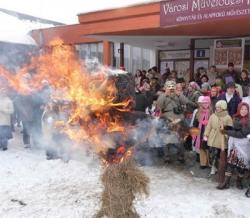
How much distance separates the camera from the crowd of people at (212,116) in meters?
6.55

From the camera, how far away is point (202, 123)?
24.8 ft

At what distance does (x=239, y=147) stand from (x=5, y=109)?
18.6 feet

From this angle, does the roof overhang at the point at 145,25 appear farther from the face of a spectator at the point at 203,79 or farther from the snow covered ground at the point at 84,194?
the snow covered ground at the point at 84,194

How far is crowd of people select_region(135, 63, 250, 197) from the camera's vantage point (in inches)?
258

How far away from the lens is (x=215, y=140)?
6.95m

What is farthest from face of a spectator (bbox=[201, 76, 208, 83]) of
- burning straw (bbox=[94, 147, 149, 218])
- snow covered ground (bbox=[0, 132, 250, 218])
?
burning straw (bbox=[94, 147, 149, 218])

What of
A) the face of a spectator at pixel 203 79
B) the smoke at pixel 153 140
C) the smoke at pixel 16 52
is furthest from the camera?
the smoke at pixel 16 52

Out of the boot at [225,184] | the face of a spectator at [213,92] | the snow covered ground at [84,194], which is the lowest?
the snow covered ground at [84,194]

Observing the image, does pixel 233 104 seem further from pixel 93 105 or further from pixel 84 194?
pixel 93 105

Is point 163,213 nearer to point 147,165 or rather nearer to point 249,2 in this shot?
point 147,165

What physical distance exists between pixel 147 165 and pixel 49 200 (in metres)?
2.58

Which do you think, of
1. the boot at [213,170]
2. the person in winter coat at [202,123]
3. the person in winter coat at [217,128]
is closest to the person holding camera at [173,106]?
the person in winter coat at [202,123]

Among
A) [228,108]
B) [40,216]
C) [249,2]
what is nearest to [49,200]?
[40,216]

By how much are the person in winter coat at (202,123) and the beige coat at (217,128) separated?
429 millimetres
